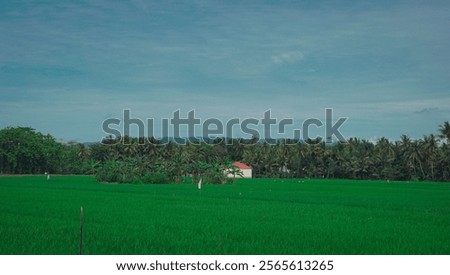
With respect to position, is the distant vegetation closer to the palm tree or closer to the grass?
the palm tree

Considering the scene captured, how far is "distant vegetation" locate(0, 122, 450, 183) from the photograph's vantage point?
207 feet

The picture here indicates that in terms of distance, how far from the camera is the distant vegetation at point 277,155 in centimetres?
6297

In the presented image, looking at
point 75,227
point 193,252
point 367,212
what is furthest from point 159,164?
point 193,252

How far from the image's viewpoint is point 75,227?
13398 mm

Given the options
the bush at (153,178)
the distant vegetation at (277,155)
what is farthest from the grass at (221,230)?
the distant vegetation at (277,155)

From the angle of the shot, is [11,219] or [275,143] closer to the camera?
[11,219]

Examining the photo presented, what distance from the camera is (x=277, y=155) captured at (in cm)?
7500

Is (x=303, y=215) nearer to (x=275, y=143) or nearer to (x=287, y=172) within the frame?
(x=287, y=172)

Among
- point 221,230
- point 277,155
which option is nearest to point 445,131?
point 277,155

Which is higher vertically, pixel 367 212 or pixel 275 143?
Result: pixel 275 143
